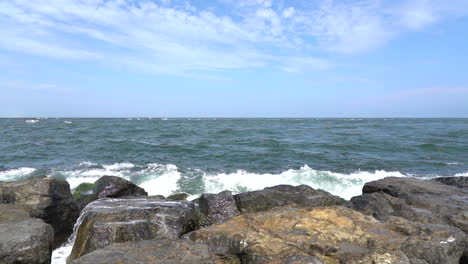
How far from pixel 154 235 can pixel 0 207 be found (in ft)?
12.0

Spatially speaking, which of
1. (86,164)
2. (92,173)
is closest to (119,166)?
(86,164)

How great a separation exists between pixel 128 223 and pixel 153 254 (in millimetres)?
1594

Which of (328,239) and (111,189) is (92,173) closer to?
(111,189)

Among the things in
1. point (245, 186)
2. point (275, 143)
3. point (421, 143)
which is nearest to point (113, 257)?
point (245, 186)

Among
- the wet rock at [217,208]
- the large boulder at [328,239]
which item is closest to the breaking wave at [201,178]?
the wet rock at [217,208]

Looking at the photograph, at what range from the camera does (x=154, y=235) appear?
228 inches

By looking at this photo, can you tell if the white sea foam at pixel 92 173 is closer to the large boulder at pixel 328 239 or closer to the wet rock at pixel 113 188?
the wet rock at pixel 113 188

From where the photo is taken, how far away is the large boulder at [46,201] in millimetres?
7910

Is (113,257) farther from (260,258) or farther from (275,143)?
(275,143)

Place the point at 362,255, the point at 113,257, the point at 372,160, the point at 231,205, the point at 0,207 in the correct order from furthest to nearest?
the point at 372,160, the point at 231,205, the point at 0,207, the point at 362,255, the point at 113,257

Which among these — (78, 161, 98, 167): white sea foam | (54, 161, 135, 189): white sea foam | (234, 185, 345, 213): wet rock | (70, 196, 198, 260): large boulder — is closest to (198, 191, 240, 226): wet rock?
(234, 185, 345, 213): wet rock

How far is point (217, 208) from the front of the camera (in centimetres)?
848

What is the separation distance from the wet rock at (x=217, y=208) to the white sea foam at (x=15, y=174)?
10.2m

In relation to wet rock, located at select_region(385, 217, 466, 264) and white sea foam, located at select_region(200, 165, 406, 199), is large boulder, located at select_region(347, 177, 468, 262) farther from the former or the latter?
white sea foam, located at select_region(200, 165, 406, 199)
